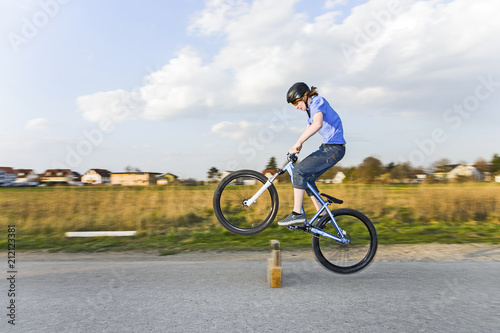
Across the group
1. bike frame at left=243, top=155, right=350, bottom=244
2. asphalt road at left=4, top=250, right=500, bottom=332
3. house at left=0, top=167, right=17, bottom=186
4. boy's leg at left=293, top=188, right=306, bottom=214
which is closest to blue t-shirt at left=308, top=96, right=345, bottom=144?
bike frame at left=243, top=155, right=350, bottom=244

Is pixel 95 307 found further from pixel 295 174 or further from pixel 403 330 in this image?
pixel 403 330

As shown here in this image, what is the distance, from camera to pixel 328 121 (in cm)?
486

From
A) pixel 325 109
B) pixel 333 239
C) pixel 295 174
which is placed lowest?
pixel 333 239

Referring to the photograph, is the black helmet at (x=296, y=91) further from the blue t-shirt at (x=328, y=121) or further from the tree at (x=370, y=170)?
the tree at (x=370, y=170)

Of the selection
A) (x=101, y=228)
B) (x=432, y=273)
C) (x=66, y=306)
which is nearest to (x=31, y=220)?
(x=101, y=228)

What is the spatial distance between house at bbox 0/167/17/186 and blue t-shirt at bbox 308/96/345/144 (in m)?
38.9

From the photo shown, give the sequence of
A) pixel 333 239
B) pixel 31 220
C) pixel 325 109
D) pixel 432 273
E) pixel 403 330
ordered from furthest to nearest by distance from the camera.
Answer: pixel 31 220 < pixel 432 273 < pixel 333 239 < pixel 325 109 < pixel 403 330

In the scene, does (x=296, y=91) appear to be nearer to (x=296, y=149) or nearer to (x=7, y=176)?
(x=296, y=149)

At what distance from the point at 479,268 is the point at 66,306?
19.0 feet

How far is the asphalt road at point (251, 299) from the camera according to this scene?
3561 mm

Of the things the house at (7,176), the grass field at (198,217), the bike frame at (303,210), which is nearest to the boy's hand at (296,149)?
the bike frame at (303,210)

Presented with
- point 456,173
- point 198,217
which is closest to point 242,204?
point 198,217

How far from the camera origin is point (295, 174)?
16.3 ft

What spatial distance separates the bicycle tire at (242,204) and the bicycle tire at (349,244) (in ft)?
2.37
